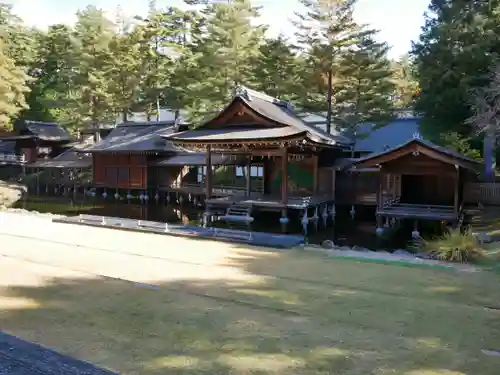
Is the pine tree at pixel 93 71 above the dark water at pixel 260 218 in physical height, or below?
above

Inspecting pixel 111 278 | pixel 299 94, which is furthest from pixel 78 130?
pixel 111 278

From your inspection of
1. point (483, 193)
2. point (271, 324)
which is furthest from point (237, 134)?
point (271, 324)

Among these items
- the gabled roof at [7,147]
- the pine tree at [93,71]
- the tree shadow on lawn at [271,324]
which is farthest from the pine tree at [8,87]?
the tree shadow on lawn at [271,324]

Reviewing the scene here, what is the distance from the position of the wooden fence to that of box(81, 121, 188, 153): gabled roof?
15895mm

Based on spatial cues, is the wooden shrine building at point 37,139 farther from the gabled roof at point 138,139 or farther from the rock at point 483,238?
the rock at point 483,238

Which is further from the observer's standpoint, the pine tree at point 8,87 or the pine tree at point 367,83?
the pine tree at point 8,87

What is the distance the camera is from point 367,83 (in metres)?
24.1

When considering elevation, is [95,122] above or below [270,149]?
above

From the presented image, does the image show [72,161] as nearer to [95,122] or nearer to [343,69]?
[95,122]

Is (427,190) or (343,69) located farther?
(343,69)

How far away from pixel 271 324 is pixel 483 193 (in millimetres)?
16683

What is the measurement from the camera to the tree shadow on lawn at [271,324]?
3.74 meters

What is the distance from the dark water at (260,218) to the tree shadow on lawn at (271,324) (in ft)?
23.9

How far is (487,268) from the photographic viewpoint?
8.41 m
